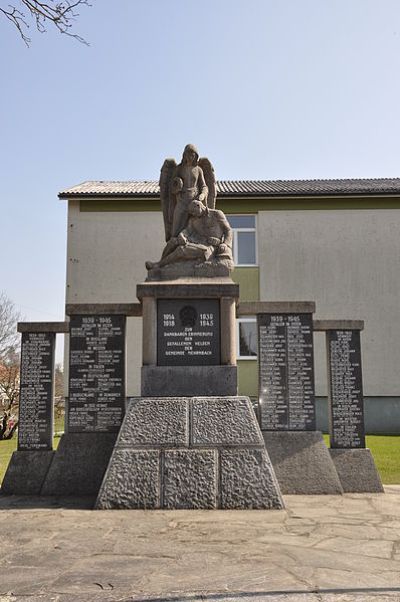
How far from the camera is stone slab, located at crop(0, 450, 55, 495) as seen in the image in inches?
265

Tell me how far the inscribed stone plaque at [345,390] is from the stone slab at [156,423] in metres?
2.24

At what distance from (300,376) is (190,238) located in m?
2.26

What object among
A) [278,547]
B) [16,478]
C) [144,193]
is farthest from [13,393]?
[278,547]

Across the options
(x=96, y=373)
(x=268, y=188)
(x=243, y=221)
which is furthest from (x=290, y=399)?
(x=268, y=188)

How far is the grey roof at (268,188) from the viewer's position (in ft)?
57.7

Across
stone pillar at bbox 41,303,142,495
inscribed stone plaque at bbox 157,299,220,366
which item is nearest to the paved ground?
stone pillar at bbox 41,303,142,495

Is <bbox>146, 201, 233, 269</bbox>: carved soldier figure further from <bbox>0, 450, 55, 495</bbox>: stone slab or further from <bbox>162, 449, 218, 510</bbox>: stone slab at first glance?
<bbox>0, 450, 55, 495</bbox>: stone slab

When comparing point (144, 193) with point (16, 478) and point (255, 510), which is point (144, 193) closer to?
point (16, 478)

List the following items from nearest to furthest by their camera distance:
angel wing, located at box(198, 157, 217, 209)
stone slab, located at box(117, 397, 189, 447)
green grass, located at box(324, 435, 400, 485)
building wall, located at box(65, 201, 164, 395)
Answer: stone slab, located at box(117, 397, 189, 447)
angel wing, located at box(198, 157, 217, 209)
green grass, located at box(324, 435, 400, 485)
building wall, located at box(65, 201, 164, 395)

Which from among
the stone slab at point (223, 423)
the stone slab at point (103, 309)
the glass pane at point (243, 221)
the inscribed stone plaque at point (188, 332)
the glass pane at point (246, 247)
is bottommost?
the stone slab at point (223, 423)

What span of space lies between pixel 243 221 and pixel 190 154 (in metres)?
10.7

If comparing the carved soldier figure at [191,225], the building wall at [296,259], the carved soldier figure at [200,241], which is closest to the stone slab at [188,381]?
the carved soldier figure at [191,225]

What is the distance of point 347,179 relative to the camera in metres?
21.1

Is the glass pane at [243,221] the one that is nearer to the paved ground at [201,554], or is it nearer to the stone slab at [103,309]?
the stone slab at [103,309]
